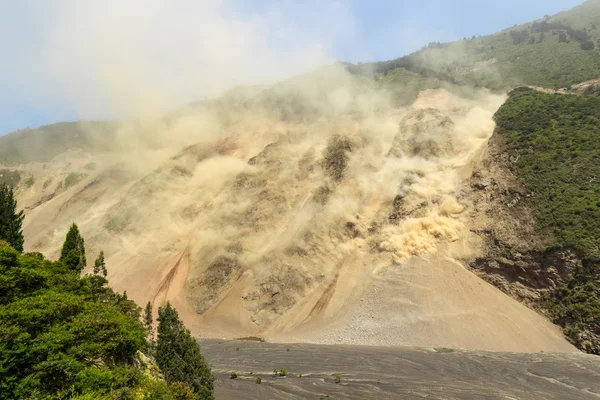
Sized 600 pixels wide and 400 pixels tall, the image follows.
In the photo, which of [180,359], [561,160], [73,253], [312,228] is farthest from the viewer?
[312,228]

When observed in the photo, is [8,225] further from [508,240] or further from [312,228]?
[508,240]

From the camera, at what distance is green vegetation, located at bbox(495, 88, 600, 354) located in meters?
37.2

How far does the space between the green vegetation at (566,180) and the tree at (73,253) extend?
40.4m

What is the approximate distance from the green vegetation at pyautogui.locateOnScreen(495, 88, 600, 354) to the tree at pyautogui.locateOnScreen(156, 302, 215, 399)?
109 ft

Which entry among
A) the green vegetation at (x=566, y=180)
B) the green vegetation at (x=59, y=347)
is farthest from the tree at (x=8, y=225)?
the green vegetation at (x=566, y=180)

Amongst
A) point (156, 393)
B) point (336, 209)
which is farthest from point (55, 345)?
point (336, 209)

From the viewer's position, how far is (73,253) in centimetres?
2694

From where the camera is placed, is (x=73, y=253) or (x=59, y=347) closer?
(x=59, y=347)

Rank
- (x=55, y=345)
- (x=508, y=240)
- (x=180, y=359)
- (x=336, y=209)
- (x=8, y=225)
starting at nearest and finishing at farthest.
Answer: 1. (x=55, y=345)
2. (x=180, y=359)
3. (x=8, y=225)
4. (x=508, y=240)
5. (x=336, y=209)

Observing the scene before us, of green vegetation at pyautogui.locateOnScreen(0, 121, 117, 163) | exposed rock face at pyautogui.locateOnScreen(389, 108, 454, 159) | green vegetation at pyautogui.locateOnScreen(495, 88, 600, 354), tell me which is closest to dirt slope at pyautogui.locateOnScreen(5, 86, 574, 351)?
exposed rock face at pyautogui.locateOnScreen(389, 108, 454, 159)

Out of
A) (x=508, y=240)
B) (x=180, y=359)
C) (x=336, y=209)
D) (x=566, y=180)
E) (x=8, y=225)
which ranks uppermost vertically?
(x=8, y=225)

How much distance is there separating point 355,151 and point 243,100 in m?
39.7

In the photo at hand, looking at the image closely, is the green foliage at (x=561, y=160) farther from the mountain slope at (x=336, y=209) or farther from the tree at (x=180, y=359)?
the tree at (x=180, y=359)

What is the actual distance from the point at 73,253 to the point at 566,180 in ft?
160
